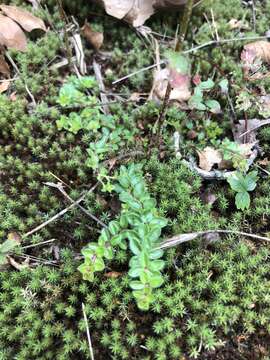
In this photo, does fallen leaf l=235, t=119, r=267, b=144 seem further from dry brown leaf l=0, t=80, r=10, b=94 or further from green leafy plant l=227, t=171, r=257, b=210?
dry brown leaf l=0, t=80, r=10, b=94

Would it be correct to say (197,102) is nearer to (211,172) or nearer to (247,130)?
(247,130)

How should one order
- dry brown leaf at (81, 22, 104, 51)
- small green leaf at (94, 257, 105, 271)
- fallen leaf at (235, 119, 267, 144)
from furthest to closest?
1. dry brown leaf at (81, 22, 104, 51)
2. fallen leaf at (235, 119, 267, 144)
3. small green leaf at (94, 257, 105, 271)

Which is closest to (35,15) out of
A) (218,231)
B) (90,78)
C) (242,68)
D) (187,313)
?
(90,78)

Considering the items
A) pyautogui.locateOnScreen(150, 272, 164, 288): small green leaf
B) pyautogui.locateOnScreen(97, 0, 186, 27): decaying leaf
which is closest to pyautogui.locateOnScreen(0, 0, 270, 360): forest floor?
pyautogui.locateOnScreen(150, 272, 164, 288): small green leaf

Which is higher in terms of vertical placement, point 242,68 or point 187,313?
point 242,68

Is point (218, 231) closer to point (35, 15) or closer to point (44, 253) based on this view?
point (44, 253)

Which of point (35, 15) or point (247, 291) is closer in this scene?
point (247, 291)

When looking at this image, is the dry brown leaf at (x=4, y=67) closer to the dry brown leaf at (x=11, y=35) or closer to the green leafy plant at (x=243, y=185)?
the dry brown leaf at (x=11, y=35)

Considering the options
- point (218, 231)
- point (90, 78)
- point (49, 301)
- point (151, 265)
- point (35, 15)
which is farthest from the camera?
point (35, 15)
